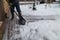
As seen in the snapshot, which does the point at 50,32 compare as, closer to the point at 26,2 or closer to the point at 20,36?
the point at 20,36

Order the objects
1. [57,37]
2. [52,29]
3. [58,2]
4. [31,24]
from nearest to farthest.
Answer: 1. [57,37]
2. [52,29]
3. [31,24]
4. [58,2]

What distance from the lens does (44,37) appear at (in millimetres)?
5207

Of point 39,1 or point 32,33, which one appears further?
point 39,1

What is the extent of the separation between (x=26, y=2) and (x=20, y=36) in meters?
8.23

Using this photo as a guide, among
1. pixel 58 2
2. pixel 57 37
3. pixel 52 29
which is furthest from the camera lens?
pixel 58 2

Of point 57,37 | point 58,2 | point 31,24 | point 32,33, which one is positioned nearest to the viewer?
point 57,37

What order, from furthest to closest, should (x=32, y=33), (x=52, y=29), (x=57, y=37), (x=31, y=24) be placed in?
(x=31, y=24) → (x=52, y=29) → (x=32, y=33) → (x=57, y=37)

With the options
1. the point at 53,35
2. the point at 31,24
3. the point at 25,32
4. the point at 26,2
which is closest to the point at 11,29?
the point at 25,32

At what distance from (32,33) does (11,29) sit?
837 millimetres

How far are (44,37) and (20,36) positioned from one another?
77 cm

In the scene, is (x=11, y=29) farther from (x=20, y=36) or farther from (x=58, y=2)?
(x=58, y=2)

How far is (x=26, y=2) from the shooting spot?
43.6ft

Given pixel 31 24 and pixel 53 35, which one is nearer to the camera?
pixel 53 35

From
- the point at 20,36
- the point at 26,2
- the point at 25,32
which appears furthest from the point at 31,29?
the point at 26,2
